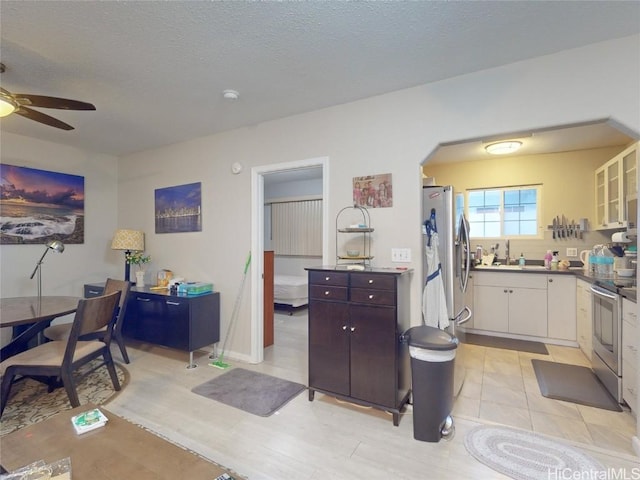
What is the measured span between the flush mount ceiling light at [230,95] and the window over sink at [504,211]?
3.78 meters

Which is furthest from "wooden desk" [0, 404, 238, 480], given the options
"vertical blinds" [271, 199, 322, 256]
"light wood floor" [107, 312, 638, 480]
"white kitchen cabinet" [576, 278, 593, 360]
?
"vertical blinds" [271, 199, 322, 256]

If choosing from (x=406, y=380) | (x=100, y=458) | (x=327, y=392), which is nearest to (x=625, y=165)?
(x=406, y=380)

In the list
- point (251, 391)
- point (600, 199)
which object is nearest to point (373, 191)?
point (251, 391)

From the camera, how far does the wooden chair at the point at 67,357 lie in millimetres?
2264

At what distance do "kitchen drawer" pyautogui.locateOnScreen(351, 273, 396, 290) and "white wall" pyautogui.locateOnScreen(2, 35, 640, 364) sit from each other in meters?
0.44

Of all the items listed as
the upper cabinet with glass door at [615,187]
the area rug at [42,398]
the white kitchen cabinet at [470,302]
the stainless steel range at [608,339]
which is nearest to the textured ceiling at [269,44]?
the upper cabinet with glass door at [615,187]

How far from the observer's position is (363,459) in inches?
75.4

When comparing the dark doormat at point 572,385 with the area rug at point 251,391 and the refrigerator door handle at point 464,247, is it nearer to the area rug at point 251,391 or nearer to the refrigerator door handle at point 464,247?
the refrigerator door handle at point 464,247

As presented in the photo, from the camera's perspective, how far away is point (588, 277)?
3336 mm

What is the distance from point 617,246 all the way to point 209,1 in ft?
15.9

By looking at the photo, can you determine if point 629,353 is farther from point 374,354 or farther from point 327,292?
point 327,292

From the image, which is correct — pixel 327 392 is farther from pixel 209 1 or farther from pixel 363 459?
pixel 209 1

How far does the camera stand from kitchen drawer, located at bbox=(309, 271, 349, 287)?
2428mm

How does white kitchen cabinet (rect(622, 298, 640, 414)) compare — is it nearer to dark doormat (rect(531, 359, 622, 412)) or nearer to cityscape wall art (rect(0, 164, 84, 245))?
dark doormat (rect(531, 359, 622, 412))
